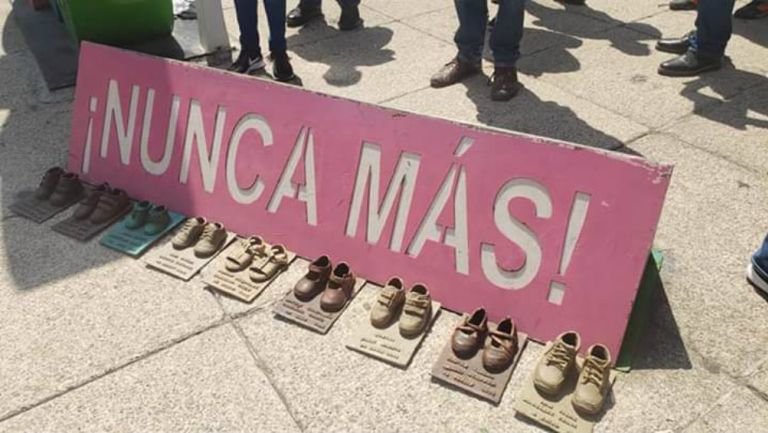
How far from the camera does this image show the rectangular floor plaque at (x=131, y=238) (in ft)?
9.30

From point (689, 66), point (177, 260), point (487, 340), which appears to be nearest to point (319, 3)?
point (689, 66)

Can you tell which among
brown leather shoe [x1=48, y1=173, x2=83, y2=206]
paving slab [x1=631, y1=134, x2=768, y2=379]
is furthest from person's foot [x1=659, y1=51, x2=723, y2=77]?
brown leather shoe [x1=48, y1=173, x2=83, y2=206]

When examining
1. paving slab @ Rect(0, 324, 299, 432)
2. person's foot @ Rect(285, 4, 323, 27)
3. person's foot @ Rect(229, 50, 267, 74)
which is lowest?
paving slab @ Rect(0, 324, 299, 432)

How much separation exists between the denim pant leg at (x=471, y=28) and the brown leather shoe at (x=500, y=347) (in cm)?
241

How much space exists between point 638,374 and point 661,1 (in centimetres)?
468

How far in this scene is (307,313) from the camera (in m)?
2.46

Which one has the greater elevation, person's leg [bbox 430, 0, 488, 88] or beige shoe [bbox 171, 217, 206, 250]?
person's leg [bbox 430, 0, 488, 88]

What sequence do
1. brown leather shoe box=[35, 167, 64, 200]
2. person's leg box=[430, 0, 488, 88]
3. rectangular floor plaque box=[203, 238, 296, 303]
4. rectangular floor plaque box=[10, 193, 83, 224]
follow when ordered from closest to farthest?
rectangular floor plaque box=[203, 238, 296, 303], rectangular floor plaque box=[10, 193, 83, 224], brown leather shoe box=[35, 167, 64, 200], person's leg box=[430, 0, 488, 88]

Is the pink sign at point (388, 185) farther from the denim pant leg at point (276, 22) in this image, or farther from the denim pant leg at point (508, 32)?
the denim pant leg at point (508, 32)

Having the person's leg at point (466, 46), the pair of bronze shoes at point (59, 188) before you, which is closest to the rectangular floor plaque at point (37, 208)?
the pair of bronze shoes at point (59, 188)

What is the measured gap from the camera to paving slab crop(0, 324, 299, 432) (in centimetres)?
206

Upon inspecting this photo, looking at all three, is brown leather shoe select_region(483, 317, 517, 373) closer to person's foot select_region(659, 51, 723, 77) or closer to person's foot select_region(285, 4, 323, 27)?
person's foot select_region(659, 51, 723, 77)

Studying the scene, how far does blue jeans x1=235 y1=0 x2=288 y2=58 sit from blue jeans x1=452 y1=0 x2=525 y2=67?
1168 millimetres

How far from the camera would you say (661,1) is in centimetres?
574
